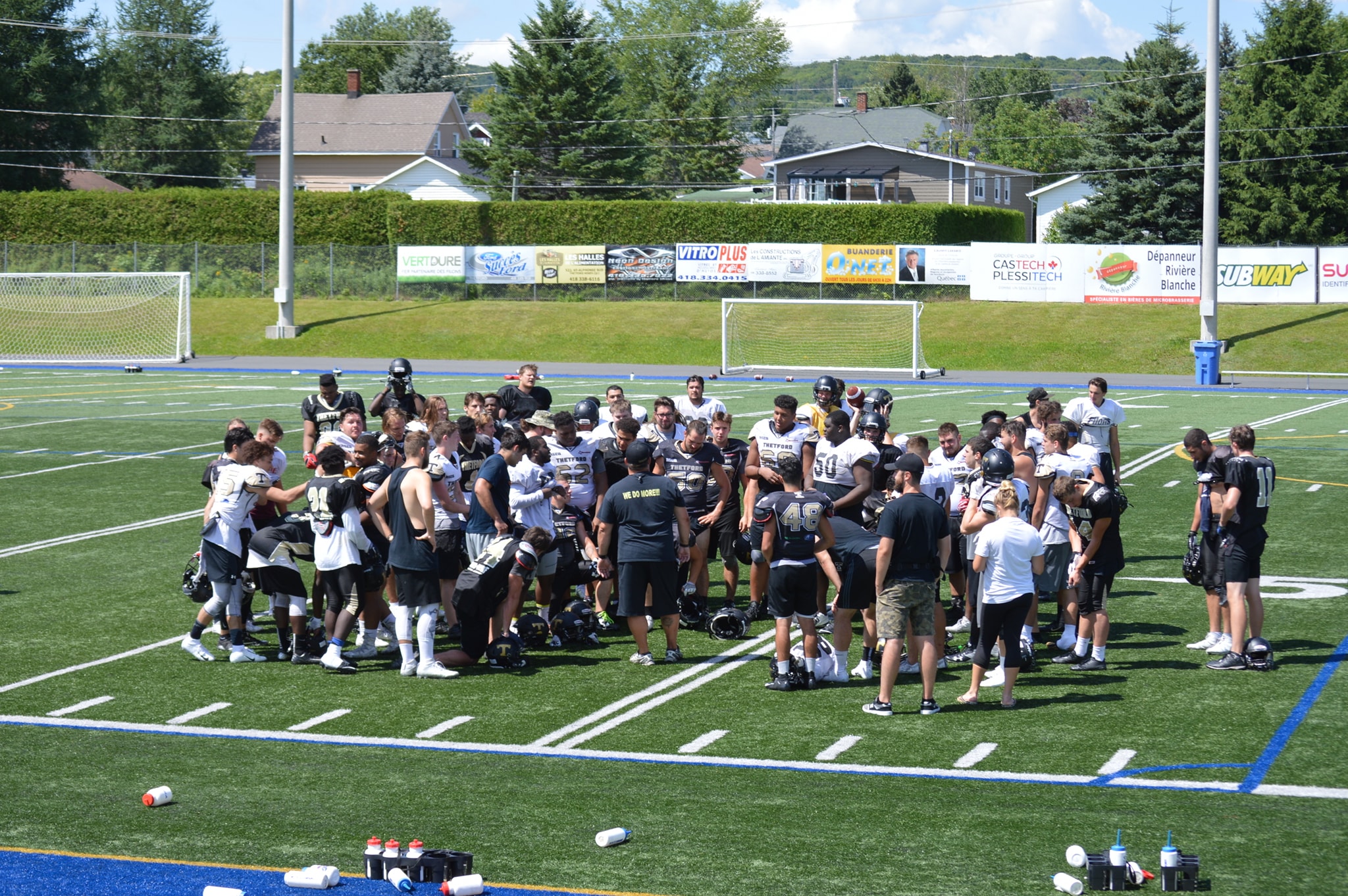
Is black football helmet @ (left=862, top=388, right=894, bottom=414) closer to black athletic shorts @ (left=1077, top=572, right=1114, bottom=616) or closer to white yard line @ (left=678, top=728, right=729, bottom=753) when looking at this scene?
black athletic shorts @ (left=1077, top=572, right=1114, bottom=616)

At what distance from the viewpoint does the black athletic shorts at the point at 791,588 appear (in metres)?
11.3

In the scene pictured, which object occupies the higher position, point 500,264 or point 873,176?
point 873,176

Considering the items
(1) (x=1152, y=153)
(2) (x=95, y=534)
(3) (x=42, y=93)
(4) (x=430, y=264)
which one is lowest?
(2) (x=95, y=534)

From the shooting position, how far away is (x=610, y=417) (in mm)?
14320

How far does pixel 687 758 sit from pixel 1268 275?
140ft

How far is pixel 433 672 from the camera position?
11.9 metres

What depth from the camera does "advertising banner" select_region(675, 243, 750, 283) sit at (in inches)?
2085

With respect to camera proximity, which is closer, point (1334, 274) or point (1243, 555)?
point (1243, 555)

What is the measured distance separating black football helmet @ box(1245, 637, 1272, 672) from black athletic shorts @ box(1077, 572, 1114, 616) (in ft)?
4.01

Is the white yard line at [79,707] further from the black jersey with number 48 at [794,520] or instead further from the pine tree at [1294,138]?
the pine tree at [1294,138]

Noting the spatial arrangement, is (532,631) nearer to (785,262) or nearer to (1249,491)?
(1249,491)

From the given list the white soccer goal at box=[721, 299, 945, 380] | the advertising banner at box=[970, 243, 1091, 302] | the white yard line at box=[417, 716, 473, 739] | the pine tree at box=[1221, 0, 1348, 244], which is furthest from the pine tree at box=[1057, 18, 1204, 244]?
the white yard line at box=[417, 716, 473, 739]

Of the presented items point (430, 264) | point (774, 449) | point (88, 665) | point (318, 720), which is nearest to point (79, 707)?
point (88, 665)

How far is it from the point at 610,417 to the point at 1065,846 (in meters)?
7.40
